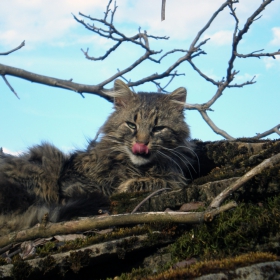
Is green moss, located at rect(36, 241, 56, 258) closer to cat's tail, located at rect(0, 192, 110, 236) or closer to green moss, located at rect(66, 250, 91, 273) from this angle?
green moss, located at rect(66, 250, 91, 273)

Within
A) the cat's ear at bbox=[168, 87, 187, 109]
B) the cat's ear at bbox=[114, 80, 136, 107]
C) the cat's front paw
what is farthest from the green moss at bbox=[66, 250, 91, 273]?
the cat's ear at bbox=[168, 87, 187, 109]

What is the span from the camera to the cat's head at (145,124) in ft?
19.8

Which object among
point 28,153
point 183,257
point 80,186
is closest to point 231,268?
point 183,257

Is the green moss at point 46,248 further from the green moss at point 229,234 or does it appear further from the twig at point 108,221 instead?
the green moss at point 229,234

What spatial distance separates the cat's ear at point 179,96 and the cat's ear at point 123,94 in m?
0.60

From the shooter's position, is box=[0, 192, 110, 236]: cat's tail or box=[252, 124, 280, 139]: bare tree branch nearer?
box=[0, 192, 110, 236]: cat's tail

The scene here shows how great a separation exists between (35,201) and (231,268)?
3.09 meters

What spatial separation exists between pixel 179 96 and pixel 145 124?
96cm

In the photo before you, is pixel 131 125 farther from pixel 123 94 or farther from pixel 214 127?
pixel 214 127

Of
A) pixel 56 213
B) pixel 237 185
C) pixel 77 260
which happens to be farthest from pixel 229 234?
pixel 56 213

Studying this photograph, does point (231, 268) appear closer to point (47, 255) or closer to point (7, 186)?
point (47, 255)

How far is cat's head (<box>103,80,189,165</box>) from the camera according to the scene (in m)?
6.04

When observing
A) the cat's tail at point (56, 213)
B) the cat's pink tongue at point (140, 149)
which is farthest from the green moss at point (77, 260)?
the cat's pink tongue at point (140, 149)

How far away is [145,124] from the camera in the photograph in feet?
20.3
